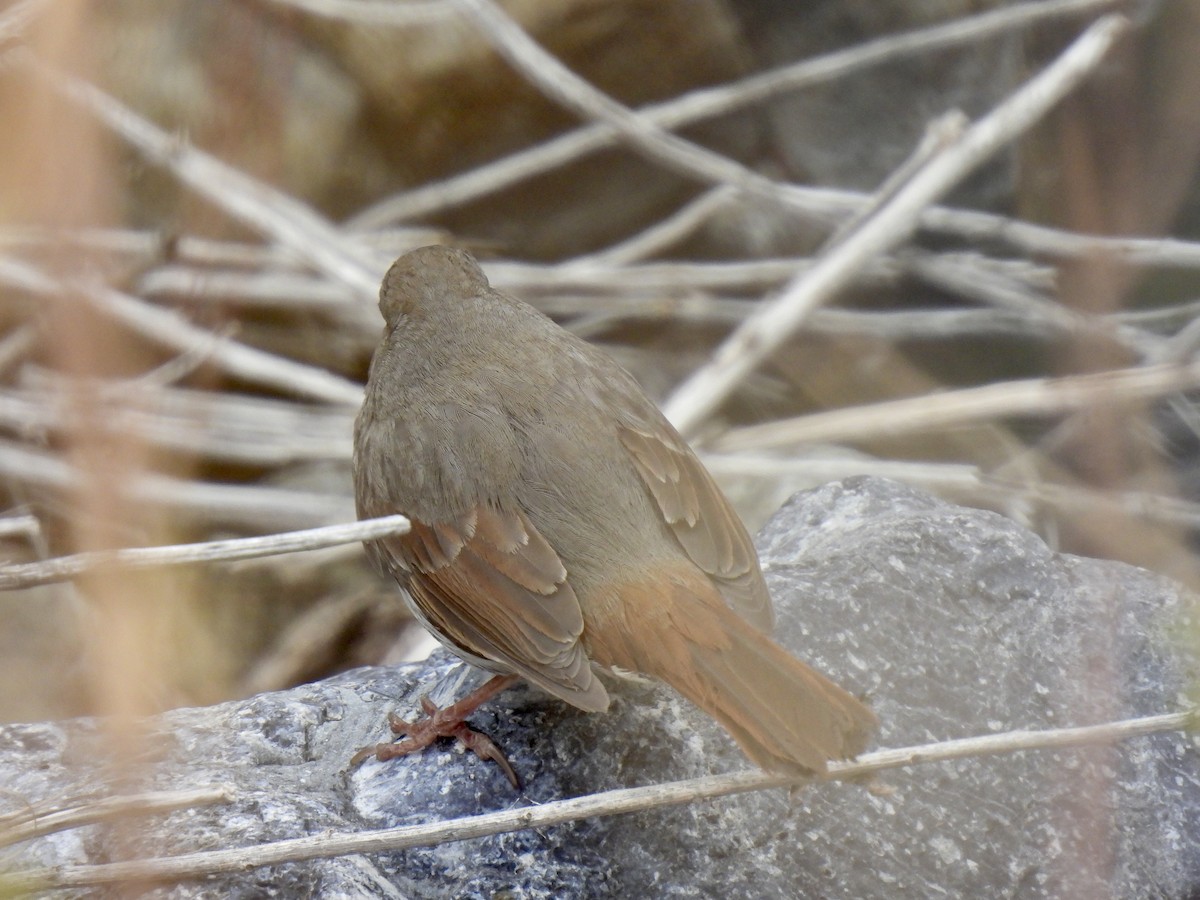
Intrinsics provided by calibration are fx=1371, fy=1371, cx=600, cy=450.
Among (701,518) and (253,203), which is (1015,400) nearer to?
(701,518)

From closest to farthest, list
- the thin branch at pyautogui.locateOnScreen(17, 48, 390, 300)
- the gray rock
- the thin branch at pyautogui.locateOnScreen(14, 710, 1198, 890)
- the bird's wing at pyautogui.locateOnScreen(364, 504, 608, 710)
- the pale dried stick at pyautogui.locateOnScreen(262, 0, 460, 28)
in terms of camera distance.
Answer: the thin branch at pyautogui.locateOnScreen(14, 710, 1198, 890) < the gray rock < the bird's wing at pyautogui.locateOnScreen(364, 504, 608, 710) < the thin branch at pyautogui.locateOnScreen(17, 48, 390, 300) < the pale dried stick at pyautogui.locateOnScreen(262, 0, 460, 28)

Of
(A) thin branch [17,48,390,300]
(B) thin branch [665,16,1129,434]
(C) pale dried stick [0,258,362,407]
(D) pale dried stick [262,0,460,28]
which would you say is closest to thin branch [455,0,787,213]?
(D) pale dried stick [262,0,460,28]

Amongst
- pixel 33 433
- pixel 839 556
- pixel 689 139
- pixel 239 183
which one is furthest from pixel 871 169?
pixel 33 433

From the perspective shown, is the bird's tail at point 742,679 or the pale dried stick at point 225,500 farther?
the pale dried stick at point 225,500

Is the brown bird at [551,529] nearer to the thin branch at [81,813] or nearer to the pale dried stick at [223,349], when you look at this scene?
the thin branch at [81,813]

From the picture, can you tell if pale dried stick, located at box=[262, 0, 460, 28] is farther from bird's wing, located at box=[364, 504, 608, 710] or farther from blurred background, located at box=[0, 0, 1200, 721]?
bird's wing, located at box=[364, 504, 608, 710]

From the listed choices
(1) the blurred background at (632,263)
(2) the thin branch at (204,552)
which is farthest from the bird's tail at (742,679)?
(1) the blurred background at (632,263)
